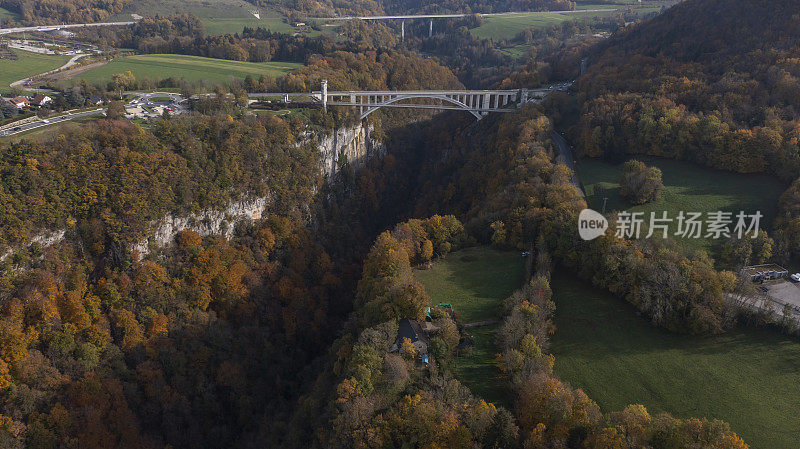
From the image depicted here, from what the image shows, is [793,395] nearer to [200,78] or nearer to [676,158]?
[676,158]

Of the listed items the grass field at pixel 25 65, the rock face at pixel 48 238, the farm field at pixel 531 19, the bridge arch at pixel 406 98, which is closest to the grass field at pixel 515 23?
the farm field at pixel 531 19

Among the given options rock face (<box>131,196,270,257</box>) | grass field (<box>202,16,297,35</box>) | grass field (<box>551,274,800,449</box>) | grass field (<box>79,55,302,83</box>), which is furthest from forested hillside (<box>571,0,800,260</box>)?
grass field (<box>202,16,297,35</box>)

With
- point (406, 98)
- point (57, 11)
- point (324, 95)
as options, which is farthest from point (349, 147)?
point (57, 11)

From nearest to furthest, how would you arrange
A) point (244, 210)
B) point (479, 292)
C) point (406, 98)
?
point (479, 292) < point (244, 210) < point (406, 98)

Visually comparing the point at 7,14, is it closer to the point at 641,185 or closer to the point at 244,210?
the point at 244,210

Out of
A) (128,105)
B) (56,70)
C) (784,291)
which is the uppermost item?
(56,70)

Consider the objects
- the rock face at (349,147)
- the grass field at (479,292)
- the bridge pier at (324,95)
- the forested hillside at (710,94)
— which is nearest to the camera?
the grass field at (479,292)

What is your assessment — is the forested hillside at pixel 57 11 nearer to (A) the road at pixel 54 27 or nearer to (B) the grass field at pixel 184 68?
(A) the road at pixel 54 27
